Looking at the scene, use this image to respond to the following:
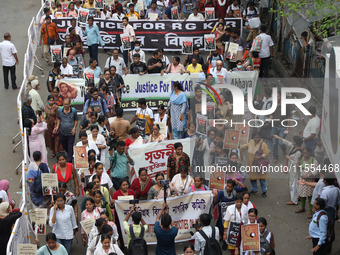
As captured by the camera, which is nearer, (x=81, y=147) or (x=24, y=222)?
(x=24, y=222)

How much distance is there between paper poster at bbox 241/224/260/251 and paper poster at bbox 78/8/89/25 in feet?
42.3

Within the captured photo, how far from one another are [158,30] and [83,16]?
Result: 2502 mm

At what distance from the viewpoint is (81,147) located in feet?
51.6

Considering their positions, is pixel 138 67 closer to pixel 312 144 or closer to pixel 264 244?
pixel 312 144

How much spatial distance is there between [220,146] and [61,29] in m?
10.3

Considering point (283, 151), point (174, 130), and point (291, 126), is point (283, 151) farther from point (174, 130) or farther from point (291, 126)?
point (174, 130)

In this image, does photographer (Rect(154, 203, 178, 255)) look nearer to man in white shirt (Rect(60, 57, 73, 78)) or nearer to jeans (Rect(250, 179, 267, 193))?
jeans (Rect(250, 179, 267, 193))

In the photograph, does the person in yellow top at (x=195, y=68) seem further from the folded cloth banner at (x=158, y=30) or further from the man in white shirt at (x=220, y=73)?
the folded cloth banner at (x=158, y=30)

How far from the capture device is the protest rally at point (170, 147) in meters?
14.0

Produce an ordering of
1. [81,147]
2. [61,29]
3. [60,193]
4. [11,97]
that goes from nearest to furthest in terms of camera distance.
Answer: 1. [60,193]
2. [81,147]
3. [11,97]
4. [61,29]

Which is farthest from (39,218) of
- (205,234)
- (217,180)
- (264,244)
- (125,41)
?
(125,41)

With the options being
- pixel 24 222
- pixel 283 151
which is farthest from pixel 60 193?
pixel 283 151

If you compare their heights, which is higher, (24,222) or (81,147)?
(81,147)

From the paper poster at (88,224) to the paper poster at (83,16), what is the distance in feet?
38.5
